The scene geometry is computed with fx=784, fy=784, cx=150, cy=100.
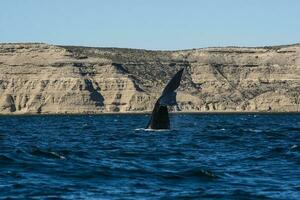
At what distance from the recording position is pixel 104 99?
604 feet

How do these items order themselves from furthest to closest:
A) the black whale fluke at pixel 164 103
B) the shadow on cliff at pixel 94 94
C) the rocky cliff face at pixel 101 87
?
1. the shadow on cliff at pixel 94 94
2. the rocky cliff face at pixel 101 87
3. the black whale fluke at pixel 164 103

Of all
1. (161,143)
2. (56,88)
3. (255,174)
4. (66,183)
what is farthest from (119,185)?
(56,88)

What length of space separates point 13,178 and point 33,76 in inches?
6504

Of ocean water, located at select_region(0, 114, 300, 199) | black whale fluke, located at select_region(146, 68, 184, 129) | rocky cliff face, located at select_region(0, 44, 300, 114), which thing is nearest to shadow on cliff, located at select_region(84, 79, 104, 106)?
rocky cliff face, located at select_region(0, 44, 300, 114)

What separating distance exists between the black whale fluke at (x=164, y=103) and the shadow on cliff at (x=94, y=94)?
13443 cm

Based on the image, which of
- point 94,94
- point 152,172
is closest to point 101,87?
point 94,94

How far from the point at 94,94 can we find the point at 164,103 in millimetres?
143073

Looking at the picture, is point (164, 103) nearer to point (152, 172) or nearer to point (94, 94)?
point (152, 172)

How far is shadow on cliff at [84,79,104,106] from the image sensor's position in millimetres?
182550

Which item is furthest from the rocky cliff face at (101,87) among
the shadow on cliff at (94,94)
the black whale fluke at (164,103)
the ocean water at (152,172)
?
the ocean water at (152,172)

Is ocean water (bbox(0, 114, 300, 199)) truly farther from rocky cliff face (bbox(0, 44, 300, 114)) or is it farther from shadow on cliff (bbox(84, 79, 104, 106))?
shadow on cliff (bbox(84, 79, 104, 106))

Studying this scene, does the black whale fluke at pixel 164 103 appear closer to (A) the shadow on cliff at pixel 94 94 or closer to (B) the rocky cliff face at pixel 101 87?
(B) the rocky cliff face at pixel 101 87

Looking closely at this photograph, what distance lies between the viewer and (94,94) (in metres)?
183

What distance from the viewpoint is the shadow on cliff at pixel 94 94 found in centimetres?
18255
